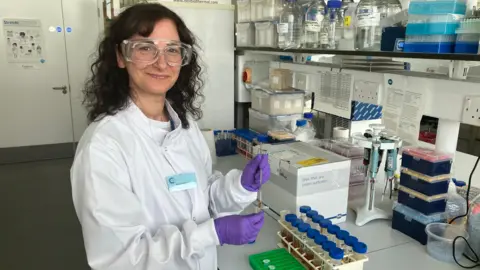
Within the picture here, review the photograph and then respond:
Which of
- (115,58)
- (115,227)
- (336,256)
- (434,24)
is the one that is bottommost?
(336,256)

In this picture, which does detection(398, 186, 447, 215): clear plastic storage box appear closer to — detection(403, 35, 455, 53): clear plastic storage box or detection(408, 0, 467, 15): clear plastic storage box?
detection(403, 35, 455, 53): clear plastic storage box

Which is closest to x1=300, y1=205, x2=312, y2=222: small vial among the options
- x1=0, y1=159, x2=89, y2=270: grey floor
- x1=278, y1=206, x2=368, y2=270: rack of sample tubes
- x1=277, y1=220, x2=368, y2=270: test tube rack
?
x1=278, y1=206, x2=368, y2=270: rack of sample tubes

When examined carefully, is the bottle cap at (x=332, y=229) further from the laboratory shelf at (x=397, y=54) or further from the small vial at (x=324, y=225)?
the laboratory shelf at (x=397, y=54)

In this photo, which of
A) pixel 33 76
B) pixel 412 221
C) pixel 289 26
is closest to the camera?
pixel 412 221

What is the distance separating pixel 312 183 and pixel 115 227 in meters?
0.78

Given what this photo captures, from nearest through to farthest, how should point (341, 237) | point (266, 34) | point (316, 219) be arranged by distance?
point (341, 237) → point (316, 219) → point (266, 34)

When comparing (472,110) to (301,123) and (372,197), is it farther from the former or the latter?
(301,123)

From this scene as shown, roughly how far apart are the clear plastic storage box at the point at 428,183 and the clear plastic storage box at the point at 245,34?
137cm

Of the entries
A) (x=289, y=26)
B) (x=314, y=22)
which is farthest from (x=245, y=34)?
(x=314, y=22)

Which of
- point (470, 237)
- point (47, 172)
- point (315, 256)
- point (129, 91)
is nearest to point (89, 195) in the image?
point (129, 91)

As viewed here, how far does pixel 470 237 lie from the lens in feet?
3.94

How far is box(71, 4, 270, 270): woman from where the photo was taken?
0.90 m

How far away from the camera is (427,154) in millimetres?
1291

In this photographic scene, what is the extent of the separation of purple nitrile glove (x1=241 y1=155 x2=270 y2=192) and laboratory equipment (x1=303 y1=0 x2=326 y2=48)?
80 centimetres
